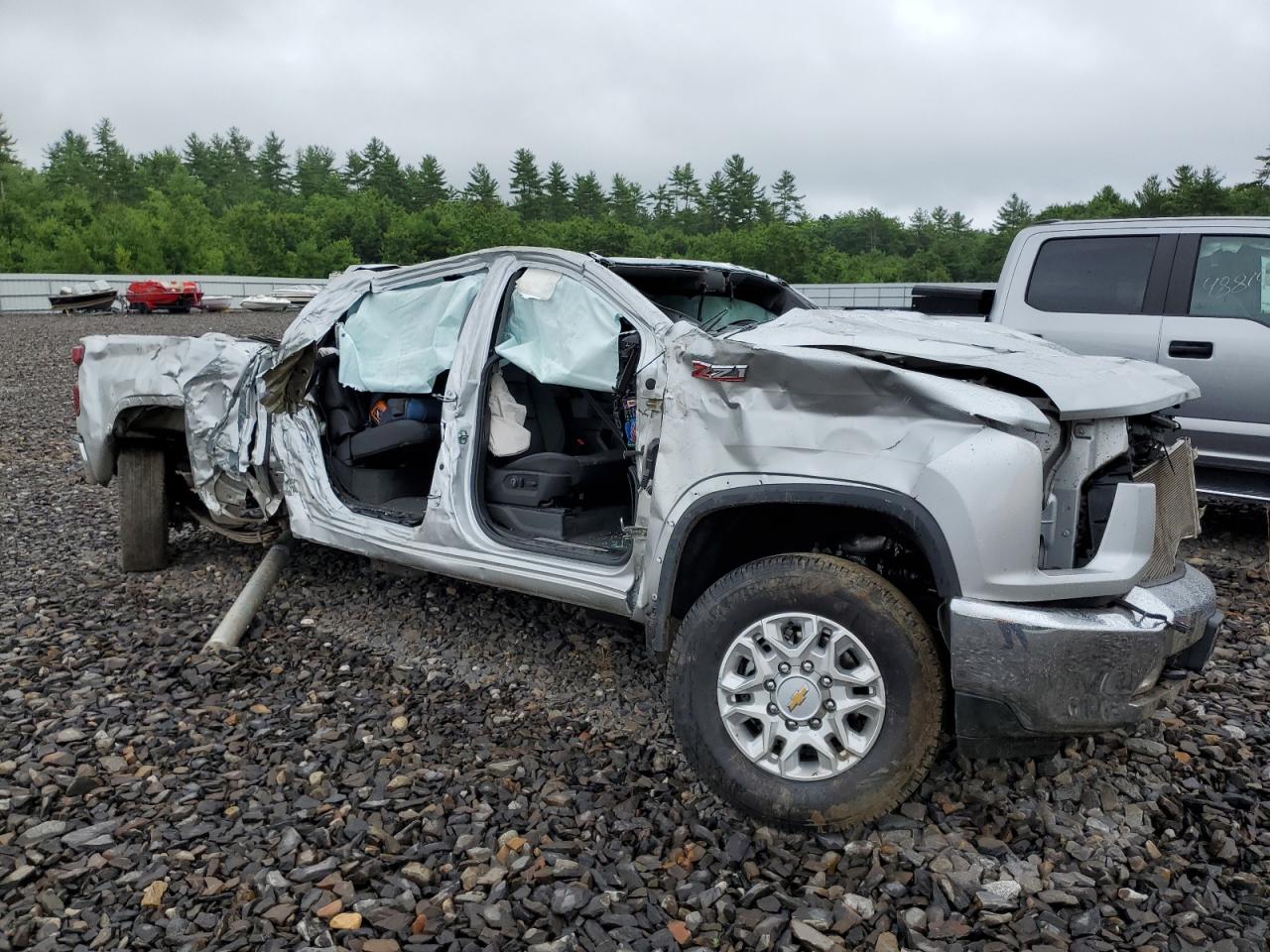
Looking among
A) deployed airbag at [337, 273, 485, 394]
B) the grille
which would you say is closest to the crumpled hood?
the grille

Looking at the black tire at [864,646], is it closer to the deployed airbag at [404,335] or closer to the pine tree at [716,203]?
the deployed airbag at [404,335]

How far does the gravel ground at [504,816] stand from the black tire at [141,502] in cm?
76

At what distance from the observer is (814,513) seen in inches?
122

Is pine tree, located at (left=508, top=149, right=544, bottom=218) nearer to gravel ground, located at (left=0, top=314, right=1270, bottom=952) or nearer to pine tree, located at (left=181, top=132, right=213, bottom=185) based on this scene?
pine tree, located at (left=181, top=132, right=213, bottom=185)

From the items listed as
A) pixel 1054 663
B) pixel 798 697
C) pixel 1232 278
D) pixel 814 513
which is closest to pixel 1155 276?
pixel 1232 278

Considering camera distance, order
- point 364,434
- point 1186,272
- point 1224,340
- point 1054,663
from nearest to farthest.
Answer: point 1054,663 < point 364,434 < point 1224,340 < point 1186,272

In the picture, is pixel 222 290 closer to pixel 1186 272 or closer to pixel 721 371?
pixel 1186 272

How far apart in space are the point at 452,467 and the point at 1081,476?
2.41 metres

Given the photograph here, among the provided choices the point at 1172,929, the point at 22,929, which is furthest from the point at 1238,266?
the point at 22,929

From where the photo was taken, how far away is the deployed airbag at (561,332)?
368 cm

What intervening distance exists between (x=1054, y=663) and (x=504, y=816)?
1.71 metres

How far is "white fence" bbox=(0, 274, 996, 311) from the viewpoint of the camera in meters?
22.0

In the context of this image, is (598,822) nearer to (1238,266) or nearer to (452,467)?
(452,467)

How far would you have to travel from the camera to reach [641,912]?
8.35 ft
